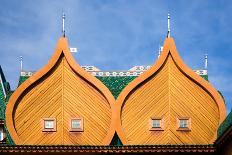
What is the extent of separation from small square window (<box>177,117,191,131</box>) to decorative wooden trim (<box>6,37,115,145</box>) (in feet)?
10.2

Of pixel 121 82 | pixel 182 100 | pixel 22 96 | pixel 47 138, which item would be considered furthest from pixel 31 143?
pixel 182 100

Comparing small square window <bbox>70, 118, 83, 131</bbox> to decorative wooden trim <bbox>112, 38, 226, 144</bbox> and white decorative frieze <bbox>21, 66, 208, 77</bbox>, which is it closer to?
decorative wooden trim <bbox>112, 38, 226, 144</bbox>

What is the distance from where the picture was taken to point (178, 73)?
23625mm

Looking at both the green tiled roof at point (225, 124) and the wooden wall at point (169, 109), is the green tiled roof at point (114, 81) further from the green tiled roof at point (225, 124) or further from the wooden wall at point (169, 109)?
the green tiled roof at point (225, 124)

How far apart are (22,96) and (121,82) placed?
Answer: 488 cm

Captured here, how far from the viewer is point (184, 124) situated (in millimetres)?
23031

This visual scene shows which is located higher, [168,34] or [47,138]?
[168,34]

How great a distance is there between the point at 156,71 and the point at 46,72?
16.4 feet

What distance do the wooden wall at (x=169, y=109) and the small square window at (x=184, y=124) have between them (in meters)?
0.15

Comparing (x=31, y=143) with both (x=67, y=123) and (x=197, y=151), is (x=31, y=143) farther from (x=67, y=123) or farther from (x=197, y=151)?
(x=197, y=151)

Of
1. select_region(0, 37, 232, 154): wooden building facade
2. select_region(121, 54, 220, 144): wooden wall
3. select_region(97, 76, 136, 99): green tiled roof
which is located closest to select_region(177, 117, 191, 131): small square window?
select_region(0, 37, 232, 154): wooden building facade

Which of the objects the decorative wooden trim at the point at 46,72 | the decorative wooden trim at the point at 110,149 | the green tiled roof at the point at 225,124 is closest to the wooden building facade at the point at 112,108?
the decorative wooden trim at the point at 46,72

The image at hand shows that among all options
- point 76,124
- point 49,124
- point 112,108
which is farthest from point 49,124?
point 112,108

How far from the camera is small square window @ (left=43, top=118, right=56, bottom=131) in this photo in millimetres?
22969
